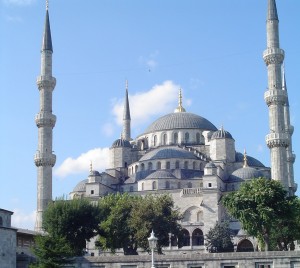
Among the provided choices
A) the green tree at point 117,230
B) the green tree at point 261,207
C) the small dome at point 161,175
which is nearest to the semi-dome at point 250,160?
the small dome at point 161,175

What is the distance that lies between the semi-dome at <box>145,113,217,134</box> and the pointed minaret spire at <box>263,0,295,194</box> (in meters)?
17.9

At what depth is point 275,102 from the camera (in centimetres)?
4181

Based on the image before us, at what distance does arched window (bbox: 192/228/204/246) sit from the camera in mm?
47125

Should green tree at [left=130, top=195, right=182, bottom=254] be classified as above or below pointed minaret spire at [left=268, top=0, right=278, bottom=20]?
below

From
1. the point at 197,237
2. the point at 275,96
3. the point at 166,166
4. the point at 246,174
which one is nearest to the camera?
the point at 275,96

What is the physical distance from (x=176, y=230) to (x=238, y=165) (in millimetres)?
18241

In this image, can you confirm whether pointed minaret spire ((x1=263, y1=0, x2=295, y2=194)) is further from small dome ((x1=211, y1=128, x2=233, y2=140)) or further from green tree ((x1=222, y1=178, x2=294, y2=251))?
small dome ((x1=211, y1=128, x2=233, y2=140))

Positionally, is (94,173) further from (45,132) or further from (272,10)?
(272,10)

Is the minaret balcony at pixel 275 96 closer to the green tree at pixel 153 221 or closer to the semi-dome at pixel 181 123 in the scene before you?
the green tree at pixel 153 221

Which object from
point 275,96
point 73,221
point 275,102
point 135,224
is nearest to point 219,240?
point 135,224

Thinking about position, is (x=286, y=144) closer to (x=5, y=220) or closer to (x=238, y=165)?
(x=238, y=165)

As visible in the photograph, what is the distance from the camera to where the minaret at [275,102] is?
41.0 meters

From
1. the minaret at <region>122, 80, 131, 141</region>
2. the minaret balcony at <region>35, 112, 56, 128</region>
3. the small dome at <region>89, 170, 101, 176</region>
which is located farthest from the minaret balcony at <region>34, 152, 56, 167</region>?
the minaret at <region>122, 80, 131, 141</region>

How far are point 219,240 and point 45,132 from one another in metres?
14.2
